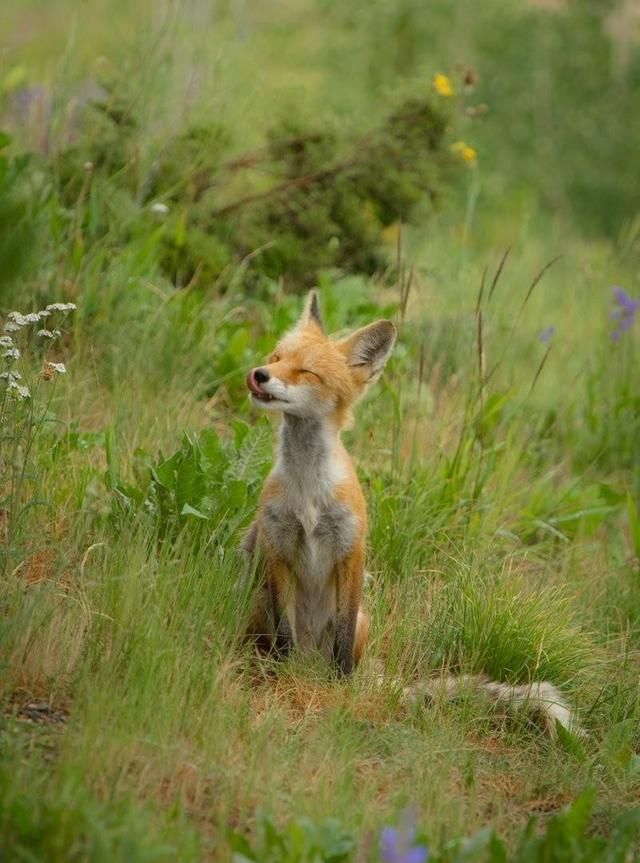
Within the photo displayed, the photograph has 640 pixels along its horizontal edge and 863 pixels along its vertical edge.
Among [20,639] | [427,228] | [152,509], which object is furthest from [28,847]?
[427,228]

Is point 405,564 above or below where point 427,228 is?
below

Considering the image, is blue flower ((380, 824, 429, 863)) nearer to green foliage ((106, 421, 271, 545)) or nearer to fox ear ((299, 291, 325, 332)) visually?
green foliage ((106, 421, 271, 545))

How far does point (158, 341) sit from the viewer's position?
22.3ft

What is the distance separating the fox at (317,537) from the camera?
194 inches

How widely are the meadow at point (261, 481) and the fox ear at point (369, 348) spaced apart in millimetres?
597

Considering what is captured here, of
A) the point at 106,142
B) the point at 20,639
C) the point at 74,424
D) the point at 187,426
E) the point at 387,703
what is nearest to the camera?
the point at 20,639

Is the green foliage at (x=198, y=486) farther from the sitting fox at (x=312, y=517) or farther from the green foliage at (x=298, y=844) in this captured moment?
the green foliage at (x=298, y=844)

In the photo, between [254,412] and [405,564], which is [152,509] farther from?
[254,412]

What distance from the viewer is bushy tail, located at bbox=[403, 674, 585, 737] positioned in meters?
4.85

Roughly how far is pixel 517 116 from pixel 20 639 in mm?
11473

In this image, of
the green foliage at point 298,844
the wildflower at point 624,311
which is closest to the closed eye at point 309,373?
the green foliage at point 298,844

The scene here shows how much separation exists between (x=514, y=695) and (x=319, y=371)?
1.52 meters

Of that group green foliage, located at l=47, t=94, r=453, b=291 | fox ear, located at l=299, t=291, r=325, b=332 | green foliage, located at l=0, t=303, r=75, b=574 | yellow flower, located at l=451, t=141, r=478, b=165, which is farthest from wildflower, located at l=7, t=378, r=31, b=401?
yellow flower, located at l=451, t=141, r=478, b=165

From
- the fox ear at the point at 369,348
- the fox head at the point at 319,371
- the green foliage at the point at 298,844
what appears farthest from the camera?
the fox ear at the point at 369,348
